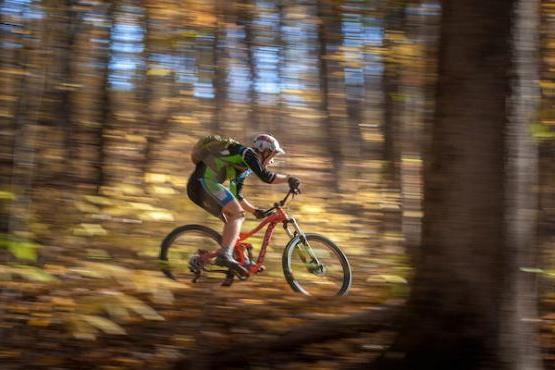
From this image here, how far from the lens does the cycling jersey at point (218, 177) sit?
6.66 meters

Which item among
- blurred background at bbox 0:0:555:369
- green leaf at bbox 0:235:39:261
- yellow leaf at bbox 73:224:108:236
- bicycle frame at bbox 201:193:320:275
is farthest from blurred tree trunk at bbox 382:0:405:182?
green leaf at bbox 0:235:39:261

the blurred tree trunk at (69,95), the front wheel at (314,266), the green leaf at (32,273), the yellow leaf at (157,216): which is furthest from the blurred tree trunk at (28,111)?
the front wheel at (314,266)

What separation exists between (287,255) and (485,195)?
318cm

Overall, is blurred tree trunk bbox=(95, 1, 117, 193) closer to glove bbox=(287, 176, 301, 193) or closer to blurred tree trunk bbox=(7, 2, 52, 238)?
blurred tree trunk bbox=(7, 2, 52, 238)

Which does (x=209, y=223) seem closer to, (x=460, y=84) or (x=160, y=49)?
(x=160, y=49)

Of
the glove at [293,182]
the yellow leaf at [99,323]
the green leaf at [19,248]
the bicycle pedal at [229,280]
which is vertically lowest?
the bicycle pedal at [229,280]

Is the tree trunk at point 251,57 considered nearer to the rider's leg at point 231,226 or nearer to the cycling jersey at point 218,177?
the cycling jersey at point 218,177

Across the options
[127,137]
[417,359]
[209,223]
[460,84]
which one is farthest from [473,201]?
Answer: [127,137]

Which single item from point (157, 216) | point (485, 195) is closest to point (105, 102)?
point (157, 216)

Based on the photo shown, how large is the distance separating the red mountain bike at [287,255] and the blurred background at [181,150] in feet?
0.79

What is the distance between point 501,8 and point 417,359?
2299 mm

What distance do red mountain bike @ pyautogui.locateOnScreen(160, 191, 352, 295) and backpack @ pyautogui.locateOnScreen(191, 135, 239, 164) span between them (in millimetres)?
767

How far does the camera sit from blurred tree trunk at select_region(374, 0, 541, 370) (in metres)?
4.03

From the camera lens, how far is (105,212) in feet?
21.3
